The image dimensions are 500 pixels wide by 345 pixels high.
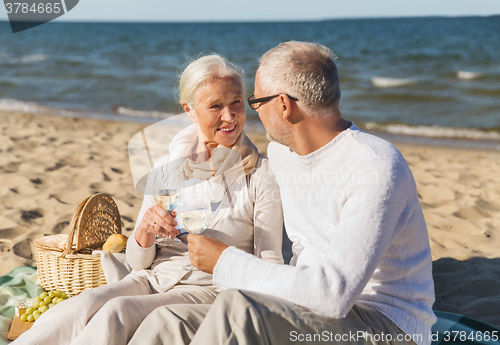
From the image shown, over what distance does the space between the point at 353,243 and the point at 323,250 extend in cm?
41

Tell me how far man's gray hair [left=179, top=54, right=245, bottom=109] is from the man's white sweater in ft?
2.28

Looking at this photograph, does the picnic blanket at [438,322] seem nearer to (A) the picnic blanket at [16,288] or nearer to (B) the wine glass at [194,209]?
(A) the picnic blanket at [16,288]

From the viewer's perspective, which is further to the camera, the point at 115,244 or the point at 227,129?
the point at 115,244

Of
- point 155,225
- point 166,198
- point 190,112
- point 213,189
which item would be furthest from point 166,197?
point 190,112

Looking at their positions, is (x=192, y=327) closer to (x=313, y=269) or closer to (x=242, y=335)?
(x=242, y=335)

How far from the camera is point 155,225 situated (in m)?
2.21

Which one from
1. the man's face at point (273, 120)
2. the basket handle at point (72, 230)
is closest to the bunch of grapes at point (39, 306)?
the basket handle at point (72, 230)

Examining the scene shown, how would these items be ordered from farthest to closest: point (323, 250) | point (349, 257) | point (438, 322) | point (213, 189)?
point (438, 322)
point (213, 189)
point (323, 250)
point (349, 257)

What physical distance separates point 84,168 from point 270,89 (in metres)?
4.32

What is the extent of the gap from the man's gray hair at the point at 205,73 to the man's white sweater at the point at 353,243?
0.69 meters

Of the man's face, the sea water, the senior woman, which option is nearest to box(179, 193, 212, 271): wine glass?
the senior woman

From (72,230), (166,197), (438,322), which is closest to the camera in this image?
(166,197)

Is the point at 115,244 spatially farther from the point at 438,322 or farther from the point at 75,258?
the point at 438,322

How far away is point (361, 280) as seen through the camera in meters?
1.54
